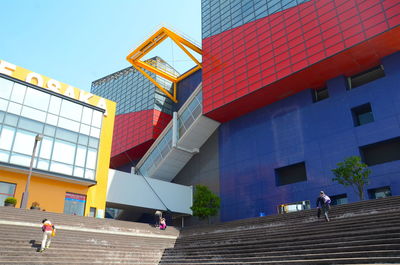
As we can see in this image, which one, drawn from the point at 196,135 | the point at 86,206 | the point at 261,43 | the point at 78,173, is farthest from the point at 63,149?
the point at 261,43

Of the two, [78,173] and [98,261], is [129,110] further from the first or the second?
[98,261]

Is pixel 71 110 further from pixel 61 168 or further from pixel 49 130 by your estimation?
pixel 61 168

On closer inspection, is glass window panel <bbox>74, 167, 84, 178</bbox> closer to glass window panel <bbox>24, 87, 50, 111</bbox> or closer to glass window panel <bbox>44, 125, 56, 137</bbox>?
glass window panel <bbox>44, 125, 56, 137</bbox>

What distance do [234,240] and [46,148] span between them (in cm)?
1608

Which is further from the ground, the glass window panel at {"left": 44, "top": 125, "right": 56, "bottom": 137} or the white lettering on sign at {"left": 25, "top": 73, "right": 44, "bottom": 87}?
the white lettering on sign at {"left": 25, "top": 73, "right": 44, "bottom": 87}

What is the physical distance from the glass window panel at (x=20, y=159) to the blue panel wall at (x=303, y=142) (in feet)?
61.9

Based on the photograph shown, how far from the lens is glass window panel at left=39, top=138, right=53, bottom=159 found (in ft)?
82.4

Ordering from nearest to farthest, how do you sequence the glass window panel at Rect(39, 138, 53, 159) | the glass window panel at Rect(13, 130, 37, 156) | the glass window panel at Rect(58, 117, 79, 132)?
1. the glass window panel at Rect(13, 130, 37, 156)
2. the glass window panel at Rect(39, 138, 53, 159)
3. the glass window panel at Rect(58, 117, 79, 132)

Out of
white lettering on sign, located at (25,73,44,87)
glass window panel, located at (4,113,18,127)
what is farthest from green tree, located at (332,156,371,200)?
white lettering on sign, located at (25,73,44,87)

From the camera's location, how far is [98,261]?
15531mm

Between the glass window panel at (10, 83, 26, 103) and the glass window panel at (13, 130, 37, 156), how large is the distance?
8.27ft

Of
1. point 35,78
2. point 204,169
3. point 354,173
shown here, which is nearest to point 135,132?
point 204,169

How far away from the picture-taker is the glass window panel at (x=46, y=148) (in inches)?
989

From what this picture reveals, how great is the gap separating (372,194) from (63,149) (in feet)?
78.4
